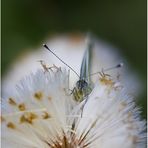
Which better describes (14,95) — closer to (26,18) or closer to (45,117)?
(45,117)

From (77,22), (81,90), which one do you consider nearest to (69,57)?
(77,22)

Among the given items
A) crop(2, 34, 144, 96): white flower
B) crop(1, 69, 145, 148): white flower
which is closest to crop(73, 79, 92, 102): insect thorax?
crop(1, 69, 145, 148): white flower

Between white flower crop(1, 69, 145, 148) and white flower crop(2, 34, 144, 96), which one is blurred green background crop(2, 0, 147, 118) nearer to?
white flower crop(2, 34, 144, 96)

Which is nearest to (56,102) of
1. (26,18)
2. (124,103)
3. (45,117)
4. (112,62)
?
(45,117)

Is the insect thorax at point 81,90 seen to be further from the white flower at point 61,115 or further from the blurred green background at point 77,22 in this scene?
the blurred green background at point 77,22

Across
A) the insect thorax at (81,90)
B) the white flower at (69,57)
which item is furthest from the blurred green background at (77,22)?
the insect thorax at (81,90)

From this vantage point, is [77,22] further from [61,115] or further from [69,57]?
[61,115]
